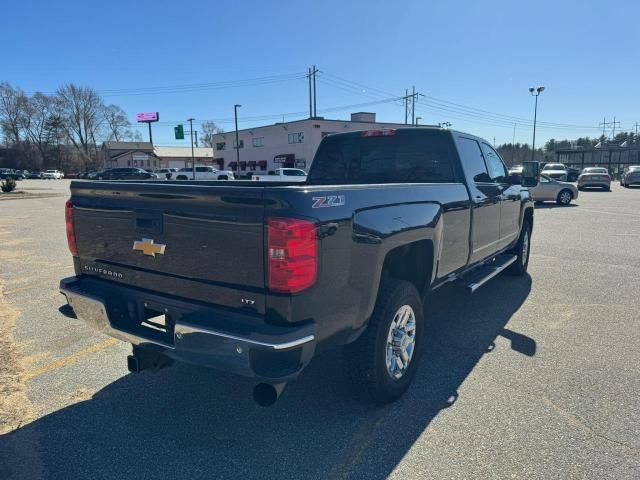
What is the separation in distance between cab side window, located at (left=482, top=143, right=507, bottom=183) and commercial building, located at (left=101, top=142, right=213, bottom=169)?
93.1m

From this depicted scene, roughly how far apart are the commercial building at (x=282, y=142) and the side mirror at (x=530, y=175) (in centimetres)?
4121

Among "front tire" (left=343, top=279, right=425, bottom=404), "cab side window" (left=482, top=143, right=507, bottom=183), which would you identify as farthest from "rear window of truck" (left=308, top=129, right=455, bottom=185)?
"front tire" (left=343, top=279, right=425, bottom=404)

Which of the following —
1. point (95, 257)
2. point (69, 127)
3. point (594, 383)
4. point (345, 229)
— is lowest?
point (594, 383)

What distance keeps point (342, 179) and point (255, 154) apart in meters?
57.2

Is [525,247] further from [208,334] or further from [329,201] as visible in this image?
[208,334]

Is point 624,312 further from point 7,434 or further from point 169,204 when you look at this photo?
point 7,434

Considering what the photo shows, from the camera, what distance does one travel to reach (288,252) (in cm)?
225

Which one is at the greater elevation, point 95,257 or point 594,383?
point 95,257

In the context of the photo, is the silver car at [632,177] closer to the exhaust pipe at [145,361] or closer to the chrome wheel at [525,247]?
the chrome wheel at [525,247]

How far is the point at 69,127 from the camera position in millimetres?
96125

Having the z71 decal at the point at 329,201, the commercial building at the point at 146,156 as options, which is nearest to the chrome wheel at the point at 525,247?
the z71 decal at the point at 329,201

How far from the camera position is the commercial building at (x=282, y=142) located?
50.3 meters

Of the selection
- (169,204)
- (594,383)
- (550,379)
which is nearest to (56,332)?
(169,204)

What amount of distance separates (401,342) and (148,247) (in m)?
1.90
